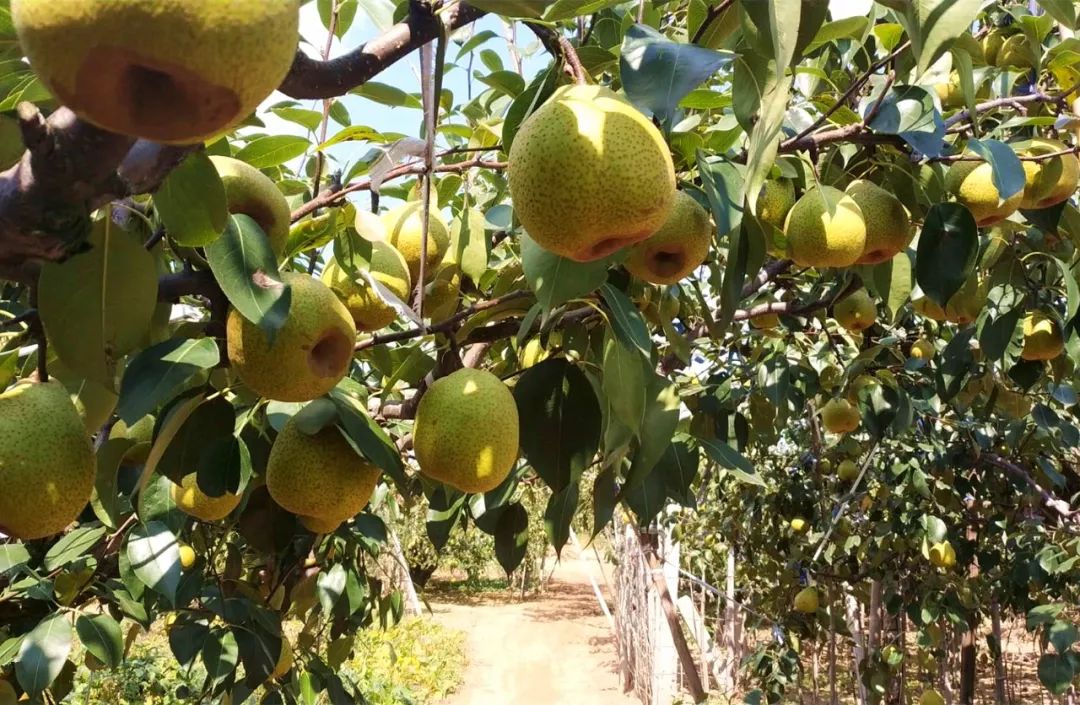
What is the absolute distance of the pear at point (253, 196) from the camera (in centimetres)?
118

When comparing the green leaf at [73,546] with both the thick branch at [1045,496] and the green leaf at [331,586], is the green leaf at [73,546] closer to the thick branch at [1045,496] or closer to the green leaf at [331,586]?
the green leaf at [331,586]

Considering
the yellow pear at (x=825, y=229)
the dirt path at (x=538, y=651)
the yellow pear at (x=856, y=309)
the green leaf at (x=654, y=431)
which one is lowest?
the dirt path at (x=538, y=651)

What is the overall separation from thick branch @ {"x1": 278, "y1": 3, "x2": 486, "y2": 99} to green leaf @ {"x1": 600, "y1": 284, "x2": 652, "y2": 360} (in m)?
0.42

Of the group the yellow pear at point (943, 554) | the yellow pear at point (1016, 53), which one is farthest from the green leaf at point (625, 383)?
the yellow pear at point (943, 554)

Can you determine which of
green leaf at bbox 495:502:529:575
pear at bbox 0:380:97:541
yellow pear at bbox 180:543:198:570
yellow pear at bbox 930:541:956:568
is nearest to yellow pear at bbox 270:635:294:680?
yellow pear at bbox 180:543:198:570

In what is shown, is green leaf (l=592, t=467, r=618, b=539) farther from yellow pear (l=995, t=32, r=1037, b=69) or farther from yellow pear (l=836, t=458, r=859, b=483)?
yellow pear (l=836, t=458, r=859, b=483)

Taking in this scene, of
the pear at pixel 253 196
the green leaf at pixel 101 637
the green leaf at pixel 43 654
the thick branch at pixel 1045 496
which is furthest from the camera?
the thick branch at pixel 1045 496

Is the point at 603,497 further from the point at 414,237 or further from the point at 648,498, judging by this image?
the point at 414,237

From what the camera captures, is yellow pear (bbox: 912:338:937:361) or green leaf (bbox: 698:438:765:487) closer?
green leaf (bbox: 698:438:765:487)

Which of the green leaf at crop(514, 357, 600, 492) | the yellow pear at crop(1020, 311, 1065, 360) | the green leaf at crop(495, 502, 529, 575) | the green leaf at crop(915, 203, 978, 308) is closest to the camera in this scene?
the green leaf at crop(514, 357, 600, 492)

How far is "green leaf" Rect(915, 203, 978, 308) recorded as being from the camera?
54.9 inches

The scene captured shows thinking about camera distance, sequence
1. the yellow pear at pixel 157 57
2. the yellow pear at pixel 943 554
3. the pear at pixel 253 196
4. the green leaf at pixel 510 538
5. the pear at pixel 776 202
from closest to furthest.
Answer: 1. the yellow pear at pixel 157 57
2. the pear at pixel 253 196
3. the pear at pixel 776 202
4. the green leaf at pixel 510 538
5. the yellow pear at pixel 943 554

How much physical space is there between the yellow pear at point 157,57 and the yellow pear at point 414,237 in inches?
39.9

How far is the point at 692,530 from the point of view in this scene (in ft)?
29.9
